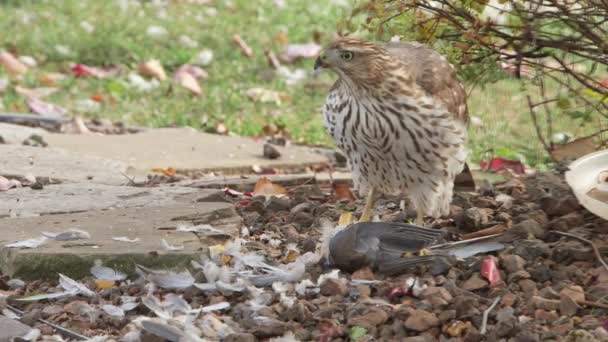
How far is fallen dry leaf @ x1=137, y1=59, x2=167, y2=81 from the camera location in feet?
28.9

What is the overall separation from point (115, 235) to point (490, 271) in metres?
1.33

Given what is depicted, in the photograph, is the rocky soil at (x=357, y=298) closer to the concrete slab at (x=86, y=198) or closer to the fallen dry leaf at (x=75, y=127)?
the concrete slab at (x=86, y=198)

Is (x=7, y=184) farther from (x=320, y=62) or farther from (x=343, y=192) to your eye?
(x=320, y=62)

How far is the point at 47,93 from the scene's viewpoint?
8188 millimetres

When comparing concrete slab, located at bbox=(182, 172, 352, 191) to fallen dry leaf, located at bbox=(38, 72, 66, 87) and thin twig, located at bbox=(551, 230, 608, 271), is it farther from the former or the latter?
fallen dry leaf, located at bbox=(38, 72, 66, 87)

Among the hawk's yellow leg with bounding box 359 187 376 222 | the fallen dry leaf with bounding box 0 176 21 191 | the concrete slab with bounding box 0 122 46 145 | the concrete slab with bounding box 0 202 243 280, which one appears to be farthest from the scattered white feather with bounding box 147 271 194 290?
the concrete slab with bounding box 0 122 46 145

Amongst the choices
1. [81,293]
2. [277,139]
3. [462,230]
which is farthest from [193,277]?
[277,139]

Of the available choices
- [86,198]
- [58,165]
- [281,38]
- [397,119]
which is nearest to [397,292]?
[397,119]

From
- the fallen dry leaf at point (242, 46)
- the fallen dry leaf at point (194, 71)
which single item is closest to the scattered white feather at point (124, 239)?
the fallen dry leaf at point (194, 71)

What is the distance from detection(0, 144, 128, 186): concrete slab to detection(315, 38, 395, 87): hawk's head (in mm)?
1646

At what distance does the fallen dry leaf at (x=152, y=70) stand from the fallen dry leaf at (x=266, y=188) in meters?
3.53

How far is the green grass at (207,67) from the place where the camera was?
25.2 feet

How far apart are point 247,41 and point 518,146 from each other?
11.1 feet

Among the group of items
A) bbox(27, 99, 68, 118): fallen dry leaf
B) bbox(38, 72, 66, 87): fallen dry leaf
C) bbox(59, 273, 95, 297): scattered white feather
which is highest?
bbox(38, 72, 66, 87): fallen dry leaf
